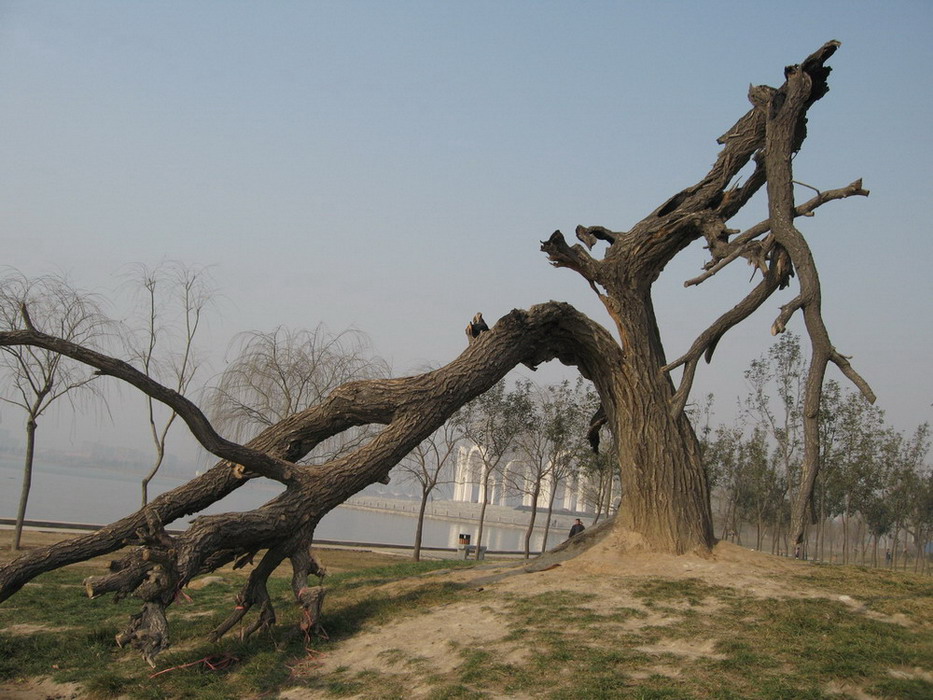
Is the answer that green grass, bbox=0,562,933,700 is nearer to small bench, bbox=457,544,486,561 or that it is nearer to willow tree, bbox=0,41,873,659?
willow tree, bbox=0,41,873,659

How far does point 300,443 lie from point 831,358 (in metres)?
5.97

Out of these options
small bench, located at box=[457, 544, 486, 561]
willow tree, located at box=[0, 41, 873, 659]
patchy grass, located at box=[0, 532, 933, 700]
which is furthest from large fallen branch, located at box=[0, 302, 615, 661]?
small bench, located at box=[457, 544, 486, 561]

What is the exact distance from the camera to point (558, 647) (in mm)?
6852

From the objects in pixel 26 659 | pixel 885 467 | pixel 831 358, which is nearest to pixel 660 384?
pixel 831 358

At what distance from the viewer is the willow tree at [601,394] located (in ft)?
24.7

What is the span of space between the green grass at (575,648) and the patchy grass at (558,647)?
0.7 inches

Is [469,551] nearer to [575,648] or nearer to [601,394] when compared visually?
[601,394]

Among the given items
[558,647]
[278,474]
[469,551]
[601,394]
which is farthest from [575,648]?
[469,551]

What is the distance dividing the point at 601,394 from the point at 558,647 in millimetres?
4721

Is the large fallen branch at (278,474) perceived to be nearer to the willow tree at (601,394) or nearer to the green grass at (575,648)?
the willow tree at (601,394)

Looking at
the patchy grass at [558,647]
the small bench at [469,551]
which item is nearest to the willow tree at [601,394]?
the patchy grass at [558,647]

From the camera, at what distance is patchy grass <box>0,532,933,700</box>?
6055 mm

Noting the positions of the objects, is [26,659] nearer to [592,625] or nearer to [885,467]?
[592,625]

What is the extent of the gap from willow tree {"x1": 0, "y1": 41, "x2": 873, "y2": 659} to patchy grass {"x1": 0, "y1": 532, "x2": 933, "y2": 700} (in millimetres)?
672
